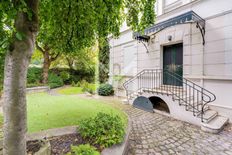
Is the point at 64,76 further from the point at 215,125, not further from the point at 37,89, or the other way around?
the point at 215,125

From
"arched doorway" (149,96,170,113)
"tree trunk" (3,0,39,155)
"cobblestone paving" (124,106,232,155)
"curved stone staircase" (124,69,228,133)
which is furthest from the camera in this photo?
"arched doorway" (149,96,170,113)

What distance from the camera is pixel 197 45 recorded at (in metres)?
6.11

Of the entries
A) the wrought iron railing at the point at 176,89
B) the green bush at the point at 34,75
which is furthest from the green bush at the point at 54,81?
the wrought iron railing at the point at 176,89

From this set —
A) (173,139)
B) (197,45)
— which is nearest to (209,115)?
(173,139)

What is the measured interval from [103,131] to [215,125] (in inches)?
150

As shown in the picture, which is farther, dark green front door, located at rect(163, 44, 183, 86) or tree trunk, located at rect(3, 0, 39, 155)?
dark green front door, located at rect(163, 44, 183, 86)

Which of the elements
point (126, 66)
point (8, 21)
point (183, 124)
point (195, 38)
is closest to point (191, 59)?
point (195, 38)

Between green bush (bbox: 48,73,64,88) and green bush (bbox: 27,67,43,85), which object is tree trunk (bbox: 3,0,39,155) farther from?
green bush (bbox: 48,73,64,88)

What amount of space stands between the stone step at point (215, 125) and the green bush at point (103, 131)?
9.94ft

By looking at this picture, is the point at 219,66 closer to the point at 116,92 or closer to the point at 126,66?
the point at 126,66

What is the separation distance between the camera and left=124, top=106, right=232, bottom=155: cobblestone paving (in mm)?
3396

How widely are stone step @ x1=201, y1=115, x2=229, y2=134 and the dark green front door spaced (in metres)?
2.24

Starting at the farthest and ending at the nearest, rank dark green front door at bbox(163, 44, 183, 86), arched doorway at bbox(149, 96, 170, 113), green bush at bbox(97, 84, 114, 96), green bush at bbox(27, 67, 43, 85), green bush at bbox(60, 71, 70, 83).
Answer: green bush at bbox(60, 71, 70, 83)
green bush at bbox(27, 67, 43, 85)
green bush at bbox(97, 84, 114, 96)
arched doorway at bbox(149, 96, 170, 113)
dark green front door at bbox(163, 44, 183, 86)

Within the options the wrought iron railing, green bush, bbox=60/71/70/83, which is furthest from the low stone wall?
the wrought iron railing
